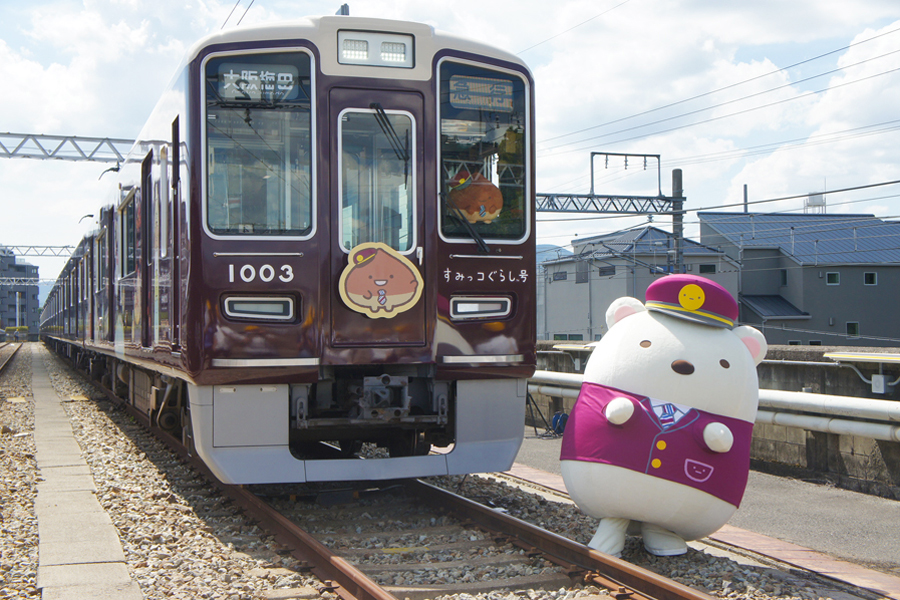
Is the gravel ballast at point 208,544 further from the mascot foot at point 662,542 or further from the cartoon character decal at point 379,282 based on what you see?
the cartoon character decal at point 379,282

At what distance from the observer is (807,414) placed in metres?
7.69

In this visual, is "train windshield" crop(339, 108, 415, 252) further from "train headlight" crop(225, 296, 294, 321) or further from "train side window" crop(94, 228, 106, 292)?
"train side window" crop(94, 228, 106, 292)

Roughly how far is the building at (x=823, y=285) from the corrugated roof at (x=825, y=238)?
47 millimetres

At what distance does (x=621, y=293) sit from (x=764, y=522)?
1516 inches

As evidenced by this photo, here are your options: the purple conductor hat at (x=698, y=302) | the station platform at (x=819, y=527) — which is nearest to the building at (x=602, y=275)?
the station platform at (x=819, y=527)

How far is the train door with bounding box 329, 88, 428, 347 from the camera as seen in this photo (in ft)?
19.4

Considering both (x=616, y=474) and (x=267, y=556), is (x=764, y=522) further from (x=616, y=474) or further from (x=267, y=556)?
(x=267, y=556)

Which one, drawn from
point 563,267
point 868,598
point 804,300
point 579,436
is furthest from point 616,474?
point 563,267

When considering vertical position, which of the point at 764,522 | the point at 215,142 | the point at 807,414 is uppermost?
the point at 215,142

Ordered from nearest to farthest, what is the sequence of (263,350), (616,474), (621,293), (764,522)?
(616,474), (263,350), (764,522), (621,293)

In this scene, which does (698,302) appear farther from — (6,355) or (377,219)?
(6,355)

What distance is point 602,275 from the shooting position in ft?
150

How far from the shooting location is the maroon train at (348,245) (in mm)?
5766

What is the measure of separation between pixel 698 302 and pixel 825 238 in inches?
1621
